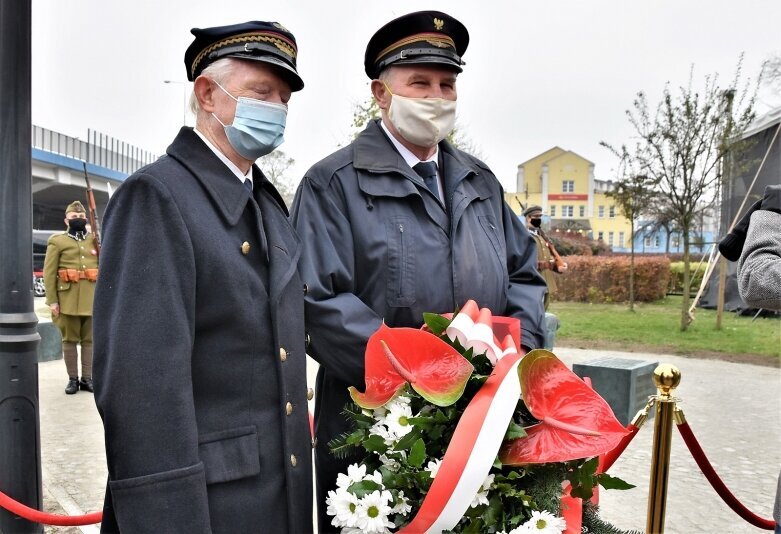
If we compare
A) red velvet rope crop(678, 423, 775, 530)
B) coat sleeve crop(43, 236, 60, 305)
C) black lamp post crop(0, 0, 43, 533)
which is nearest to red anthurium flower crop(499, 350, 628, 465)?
red velvet rope crop(678, 423, 775, 530)

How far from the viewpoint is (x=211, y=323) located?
5.73 feet

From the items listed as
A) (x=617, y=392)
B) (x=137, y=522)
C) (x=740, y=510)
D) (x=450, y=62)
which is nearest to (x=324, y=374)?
(x=137, y=522)

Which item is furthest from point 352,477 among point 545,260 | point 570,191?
point 570,191

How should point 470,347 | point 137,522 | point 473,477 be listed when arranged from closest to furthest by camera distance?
point 137,522
point 473,477
point 470,347

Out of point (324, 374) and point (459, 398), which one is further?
point (324, 374)

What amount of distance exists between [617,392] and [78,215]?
21.5 ft

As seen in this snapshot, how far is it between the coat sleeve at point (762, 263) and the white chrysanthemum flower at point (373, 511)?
1439 mm

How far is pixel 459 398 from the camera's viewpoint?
176 cm

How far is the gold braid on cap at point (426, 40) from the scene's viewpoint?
100 inches

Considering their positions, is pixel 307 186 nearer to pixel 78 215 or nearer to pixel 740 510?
pixel 740 510

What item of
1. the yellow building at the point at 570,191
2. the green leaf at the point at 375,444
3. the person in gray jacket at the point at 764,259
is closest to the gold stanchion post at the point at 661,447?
the person in gray jacket at the point at 764,259

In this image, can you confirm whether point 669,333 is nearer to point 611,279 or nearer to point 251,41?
point 611,279

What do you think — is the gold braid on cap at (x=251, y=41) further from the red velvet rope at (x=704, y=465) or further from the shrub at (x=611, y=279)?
the shrub at (x=611, y=279)

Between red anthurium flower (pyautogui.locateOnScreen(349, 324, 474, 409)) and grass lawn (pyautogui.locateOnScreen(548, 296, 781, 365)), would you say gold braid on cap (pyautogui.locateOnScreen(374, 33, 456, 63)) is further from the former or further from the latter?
grass lawn (pyautogui.locateOnScreen(548, 296, 781, 365))
